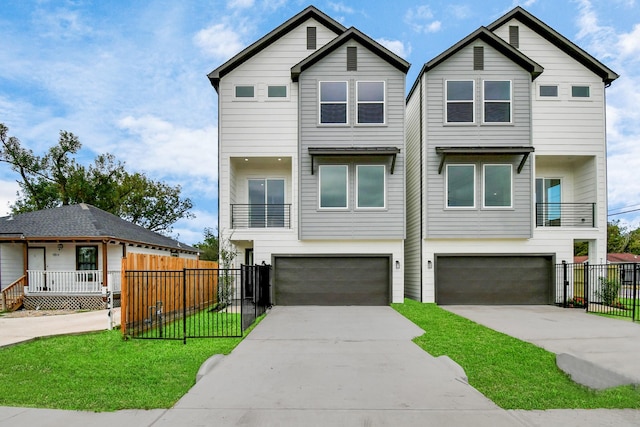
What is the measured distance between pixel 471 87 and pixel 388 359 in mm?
11549

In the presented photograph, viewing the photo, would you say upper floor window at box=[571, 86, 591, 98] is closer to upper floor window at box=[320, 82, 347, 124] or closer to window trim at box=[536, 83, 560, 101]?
window trim at box=[536, 83, 560, 101]

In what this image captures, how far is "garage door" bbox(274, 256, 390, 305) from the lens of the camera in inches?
565

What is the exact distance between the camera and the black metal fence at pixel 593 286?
13039mm

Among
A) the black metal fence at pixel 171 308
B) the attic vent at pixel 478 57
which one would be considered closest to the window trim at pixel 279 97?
the black metal fence at pixel 171 308

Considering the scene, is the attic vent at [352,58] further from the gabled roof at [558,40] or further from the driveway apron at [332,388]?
the driveway apron at [332,388]

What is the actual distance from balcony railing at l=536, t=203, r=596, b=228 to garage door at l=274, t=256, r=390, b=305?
6.65 m

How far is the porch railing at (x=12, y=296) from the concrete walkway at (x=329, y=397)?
496 inches

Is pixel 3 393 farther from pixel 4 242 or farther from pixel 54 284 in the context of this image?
pixel 4 242

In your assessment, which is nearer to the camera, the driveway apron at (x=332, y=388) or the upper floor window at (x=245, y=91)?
the driveway apron at (x=332, y=388)

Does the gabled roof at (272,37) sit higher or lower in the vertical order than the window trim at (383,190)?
higher

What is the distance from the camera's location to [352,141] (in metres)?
14.2

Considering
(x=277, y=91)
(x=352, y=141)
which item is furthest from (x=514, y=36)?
(x=277, y=91)

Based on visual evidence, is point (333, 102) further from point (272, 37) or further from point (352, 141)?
point (272, 37)

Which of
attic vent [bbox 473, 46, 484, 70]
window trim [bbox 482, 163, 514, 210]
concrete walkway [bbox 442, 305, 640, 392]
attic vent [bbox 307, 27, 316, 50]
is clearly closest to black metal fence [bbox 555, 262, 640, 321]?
concrete walkway [bbox 442, 305, 640, 392]
